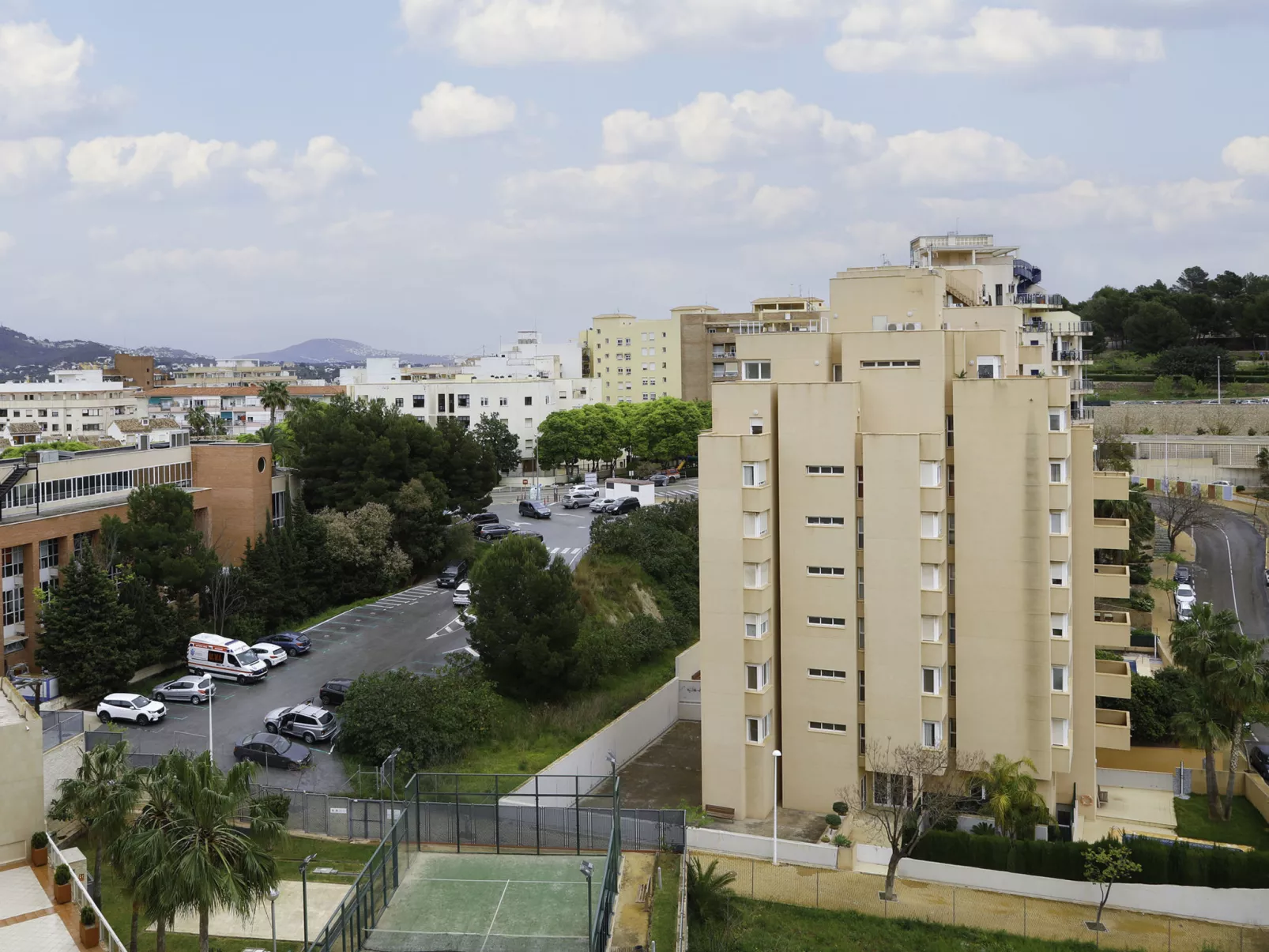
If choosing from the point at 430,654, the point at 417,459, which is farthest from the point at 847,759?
the point at 417,459

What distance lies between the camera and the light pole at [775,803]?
33844 mm

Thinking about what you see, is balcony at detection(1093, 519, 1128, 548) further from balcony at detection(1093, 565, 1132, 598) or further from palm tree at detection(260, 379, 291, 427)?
palm tree at detection(260, 379, 291, 427)

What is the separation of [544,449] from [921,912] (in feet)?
249

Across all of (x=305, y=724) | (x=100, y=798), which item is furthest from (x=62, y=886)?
(x=305, y=724)

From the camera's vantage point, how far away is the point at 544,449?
105m

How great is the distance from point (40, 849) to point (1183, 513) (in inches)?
2779

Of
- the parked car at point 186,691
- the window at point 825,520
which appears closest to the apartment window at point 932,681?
the window at point 825,520

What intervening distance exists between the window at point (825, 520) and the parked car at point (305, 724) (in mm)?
17396

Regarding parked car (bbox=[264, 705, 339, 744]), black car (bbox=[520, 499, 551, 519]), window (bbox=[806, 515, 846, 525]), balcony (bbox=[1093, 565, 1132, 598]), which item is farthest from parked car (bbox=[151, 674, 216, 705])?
black car (bbox=[520, 499, 551, 519])

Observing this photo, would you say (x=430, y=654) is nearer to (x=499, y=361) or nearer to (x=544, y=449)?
(x=544, y=449)

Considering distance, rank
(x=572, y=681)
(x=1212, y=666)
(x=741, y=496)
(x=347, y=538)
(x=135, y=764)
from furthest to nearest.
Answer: (x=347, y=538) < (x=572, y=681) < (x=1212, y=666) < (x=741, y=496) < (x=135, y=764)

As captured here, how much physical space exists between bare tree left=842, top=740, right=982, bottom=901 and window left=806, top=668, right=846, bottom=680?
2.34 metres

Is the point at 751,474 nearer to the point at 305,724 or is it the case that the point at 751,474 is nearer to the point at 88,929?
the point at 305,724

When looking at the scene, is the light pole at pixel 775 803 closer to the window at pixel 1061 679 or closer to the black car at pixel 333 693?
the window at pixel 1061 679
